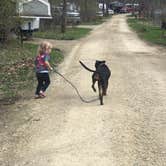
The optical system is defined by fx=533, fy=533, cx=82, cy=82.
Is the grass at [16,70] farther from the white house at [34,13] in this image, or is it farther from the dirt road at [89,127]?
the white house at [34,13]

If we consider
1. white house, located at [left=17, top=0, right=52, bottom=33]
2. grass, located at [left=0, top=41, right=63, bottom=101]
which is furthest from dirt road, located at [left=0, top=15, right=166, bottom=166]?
white house, located at [left=17, top=0, right=52, bottom=33]

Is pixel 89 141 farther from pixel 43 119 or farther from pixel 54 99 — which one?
pixel 54 99

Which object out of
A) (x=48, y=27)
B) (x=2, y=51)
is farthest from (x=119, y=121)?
(x=48, y=27)

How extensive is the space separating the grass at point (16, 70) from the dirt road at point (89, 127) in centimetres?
72

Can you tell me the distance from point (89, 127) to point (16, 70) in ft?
24.0

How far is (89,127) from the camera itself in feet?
27.8

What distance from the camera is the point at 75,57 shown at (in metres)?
20.0

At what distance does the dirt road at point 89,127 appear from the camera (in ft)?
22.8

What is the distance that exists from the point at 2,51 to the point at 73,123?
41.0 ft

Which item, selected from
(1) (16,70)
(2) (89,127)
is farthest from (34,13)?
(2) (89,127)

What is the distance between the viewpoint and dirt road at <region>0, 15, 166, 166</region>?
6.96 meters

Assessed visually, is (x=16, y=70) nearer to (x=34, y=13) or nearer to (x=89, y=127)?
(x=89, y=127)

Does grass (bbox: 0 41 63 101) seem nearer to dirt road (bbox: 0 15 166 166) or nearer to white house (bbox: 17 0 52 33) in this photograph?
dirt road (bbox: 0 15 166 166)

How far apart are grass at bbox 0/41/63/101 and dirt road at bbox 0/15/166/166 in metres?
0.72
